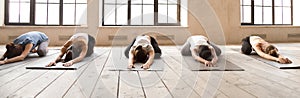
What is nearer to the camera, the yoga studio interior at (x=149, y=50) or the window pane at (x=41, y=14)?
the yoga studio interior at (x=149, y=50)

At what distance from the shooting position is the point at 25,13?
6484 millimetres

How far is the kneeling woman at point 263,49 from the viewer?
3088 millimetres

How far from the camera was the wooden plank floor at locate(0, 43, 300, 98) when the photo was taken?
164 cm

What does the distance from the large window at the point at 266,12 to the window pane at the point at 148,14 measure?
232 cm

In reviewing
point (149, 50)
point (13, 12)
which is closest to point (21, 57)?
point (149, 50)

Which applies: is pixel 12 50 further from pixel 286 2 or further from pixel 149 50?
pixel 286 2

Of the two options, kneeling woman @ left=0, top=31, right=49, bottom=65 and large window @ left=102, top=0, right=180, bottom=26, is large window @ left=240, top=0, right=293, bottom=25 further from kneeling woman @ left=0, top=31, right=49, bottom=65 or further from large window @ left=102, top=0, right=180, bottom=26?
kneeling woman @ left=0, top=31, right=49, bottom=65

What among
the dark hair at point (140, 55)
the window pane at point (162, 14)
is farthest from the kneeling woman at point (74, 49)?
the window pane at point (162, 14)

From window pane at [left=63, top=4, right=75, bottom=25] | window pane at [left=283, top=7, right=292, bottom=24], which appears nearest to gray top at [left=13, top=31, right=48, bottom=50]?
window pane at [left=63, top=4, right=75, bottom=25]

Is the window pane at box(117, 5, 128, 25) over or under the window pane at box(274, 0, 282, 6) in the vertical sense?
under

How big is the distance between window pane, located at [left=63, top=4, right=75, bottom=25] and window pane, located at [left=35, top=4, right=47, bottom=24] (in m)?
0.45

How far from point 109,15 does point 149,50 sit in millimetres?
3795

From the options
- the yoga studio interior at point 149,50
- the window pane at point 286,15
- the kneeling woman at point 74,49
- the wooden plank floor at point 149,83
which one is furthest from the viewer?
the window pane at point 286,15

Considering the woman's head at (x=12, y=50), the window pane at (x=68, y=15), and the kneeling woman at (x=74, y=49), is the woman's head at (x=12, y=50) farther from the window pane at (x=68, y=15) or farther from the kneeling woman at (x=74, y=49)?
the window pane at (x=68, y=15)
